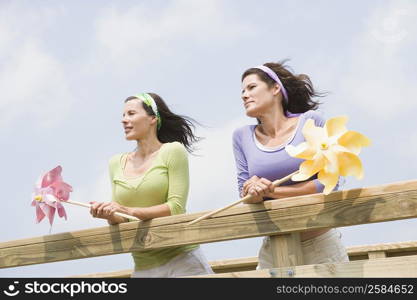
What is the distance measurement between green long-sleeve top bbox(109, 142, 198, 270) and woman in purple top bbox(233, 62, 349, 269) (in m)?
0.34

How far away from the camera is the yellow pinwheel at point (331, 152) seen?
10.5ft

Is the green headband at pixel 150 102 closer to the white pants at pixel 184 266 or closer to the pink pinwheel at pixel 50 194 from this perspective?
the pink pinwheel at pixel 50 194

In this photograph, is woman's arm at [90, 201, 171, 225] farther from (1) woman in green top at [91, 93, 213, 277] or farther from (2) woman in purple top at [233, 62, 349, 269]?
(2) woman in purple top at [233, 62, 349, 269]

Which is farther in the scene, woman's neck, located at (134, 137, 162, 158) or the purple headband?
woman's neck, located at (134, 137, 162, 158)

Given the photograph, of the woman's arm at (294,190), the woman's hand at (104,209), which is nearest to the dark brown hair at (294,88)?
the woman's arm at (294,190)

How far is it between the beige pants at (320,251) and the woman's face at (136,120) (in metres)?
1.13

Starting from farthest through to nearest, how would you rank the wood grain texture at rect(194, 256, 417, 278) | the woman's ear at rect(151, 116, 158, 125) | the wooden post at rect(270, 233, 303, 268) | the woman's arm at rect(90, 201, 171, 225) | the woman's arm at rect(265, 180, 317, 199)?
the woman's ear at rect(151, 116, 158, 125) < the woman's arm at rect(90, 201, 171, 225) < the woman's arm at rect(265, 180, 317, 199) < the wooden post at rect(270, 233, 303, 268) < the wood grain texture at rect(194, 256, 417, 278)

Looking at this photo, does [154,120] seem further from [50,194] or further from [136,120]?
[50,194]

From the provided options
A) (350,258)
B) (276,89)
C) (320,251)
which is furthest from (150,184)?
(350,258)

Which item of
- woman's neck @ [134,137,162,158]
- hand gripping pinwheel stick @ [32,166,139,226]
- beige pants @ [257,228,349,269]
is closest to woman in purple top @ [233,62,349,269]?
beige pants @ [257,228,349,269]

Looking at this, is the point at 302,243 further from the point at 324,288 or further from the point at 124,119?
the point at 124,119

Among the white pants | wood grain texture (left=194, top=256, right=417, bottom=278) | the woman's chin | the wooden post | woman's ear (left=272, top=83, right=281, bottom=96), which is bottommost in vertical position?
wood grain texture (left=194, top=256, right=417, bottom=278)

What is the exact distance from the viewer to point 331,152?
320 cm

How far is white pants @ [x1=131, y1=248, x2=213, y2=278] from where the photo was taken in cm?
390
